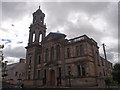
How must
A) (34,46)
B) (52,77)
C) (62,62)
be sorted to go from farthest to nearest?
(34,46), (52,77), (62,62)

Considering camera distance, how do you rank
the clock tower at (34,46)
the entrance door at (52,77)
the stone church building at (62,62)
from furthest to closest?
the clock tower at (34,46) → the entrance door at (52,77) → the stone church building at (62,62)

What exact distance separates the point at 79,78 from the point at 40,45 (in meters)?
16.6

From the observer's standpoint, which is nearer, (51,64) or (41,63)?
(51,64)

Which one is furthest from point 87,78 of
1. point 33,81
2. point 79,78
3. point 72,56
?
point 33,81

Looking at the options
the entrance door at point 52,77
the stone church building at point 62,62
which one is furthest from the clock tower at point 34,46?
the entrance door at point 52,77

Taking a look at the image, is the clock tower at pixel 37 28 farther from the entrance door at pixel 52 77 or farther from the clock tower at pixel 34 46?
the entrance door at pixel 52 77

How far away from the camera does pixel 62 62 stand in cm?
2633

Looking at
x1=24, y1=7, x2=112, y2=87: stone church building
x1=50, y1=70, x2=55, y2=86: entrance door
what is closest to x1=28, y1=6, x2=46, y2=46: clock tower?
x1=24, y1=7, x2=112, y2=87: stone church building

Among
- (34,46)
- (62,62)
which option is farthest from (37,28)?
(62,62)

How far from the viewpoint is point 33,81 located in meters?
30.0

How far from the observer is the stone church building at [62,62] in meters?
22.9

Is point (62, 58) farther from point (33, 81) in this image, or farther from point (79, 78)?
point (33, 81)

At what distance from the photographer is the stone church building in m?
22.9

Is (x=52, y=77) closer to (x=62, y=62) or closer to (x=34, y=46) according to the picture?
(x=62, y=62)
